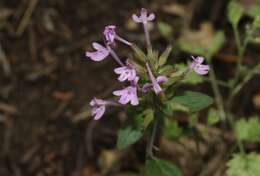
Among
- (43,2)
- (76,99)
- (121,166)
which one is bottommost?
(121,166)

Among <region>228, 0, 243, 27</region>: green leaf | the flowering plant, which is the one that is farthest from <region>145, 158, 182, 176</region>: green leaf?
<region>228, 0, 243, 27</region>: green leaf

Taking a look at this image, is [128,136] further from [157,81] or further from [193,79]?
[193,79]

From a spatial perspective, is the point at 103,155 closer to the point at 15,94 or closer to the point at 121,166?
the point at 121,166

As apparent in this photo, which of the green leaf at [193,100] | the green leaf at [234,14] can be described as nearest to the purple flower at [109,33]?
the green leaf at [193,100]

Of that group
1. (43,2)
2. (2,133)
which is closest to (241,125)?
(2,133)

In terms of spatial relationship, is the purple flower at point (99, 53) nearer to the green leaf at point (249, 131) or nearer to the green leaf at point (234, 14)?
the green leaf at point (234, 14)

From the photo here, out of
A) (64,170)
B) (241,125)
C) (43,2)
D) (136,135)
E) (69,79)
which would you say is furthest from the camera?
(43,2)

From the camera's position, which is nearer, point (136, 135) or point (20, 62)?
point (136, 135)
